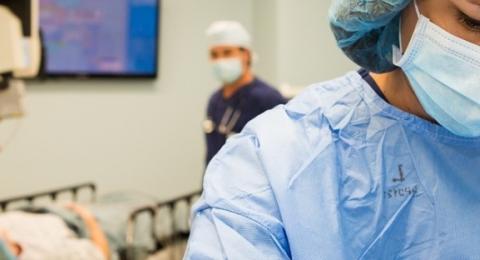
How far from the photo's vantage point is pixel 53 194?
2658 mm

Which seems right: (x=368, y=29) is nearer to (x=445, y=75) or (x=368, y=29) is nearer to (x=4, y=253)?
(x=445, y=75)

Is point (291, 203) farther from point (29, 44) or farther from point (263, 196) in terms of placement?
point (29, 44)

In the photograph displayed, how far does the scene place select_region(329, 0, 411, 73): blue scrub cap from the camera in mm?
768

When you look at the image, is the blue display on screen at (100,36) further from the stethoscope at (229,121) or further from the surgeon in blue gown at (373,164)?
the surgeon in blue gown at (373,164)

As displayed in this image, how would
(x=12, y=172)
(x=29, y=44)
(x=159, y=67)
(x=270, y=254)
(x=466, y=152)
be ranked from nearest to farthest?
(x=270, y=254) → (x=466, y=152) → (x=29, y=44) → (x=12, y=172) → (x=159, y=67)

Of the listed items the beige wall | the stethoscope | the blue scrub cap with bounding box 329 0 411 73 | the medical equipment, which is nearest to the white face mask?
the stethoscope

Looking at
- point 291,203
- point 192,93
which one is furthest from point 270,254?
point 192,93

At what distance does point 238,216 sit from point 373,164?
0.68 feet

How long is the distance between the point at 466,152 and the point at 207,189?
1.22 feet

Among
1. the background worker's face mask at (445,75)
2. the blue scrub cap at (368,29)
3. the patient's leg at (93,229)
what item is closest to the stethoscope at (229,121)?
the patient's leg at (93,229)

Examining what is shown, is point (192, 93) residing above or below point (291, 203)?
below

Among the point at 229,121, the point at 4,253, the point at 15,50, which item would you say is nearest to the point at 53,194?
the point at 229,121

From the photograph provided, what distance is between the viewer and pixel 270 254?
2.27ft

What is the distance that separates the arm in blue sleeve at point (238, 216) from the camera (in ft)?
2.26
